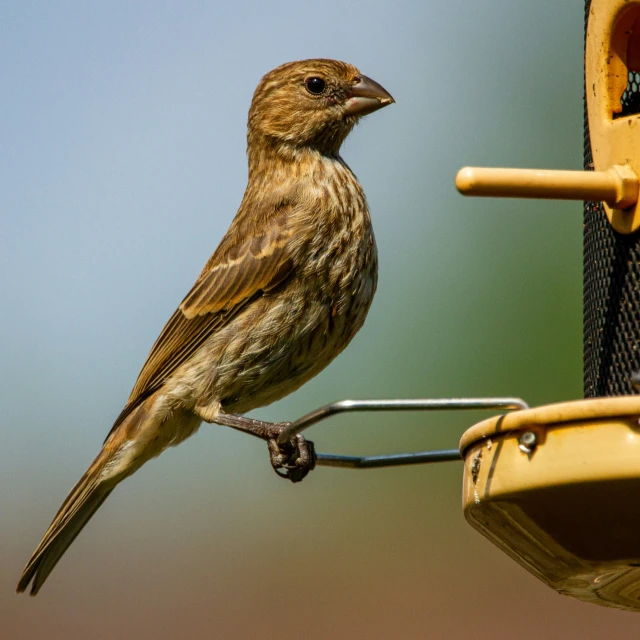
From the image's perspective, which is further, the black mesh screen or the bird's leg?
the bird's leg

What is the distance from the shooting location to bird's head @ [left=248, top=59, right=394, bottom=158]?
5.56 m

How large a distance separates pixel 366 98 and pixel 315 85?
11.5 inches

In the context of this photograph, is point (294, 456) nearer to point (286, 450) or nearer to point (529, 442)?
point (286, 450)

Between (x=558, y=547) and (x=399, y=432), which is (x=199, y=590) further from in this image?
(x=558, y=547)

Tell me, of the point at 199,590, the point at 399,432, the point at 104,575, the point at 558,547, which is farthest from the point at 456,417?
the point at 558,547

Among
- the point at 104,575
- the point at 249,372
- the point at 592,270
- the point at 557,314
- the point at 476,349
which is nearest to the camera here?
the point at 592,270

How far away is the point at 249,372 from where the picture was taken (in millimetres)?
4922

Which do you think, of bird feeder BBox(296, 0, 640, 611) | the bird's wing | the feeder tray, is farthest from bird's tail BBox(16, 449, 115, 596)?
the feeder tray

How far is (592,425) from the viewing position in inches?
107

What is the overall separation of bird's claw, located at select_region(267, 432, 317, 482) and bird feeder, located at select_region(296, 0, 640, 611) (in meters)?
0.53

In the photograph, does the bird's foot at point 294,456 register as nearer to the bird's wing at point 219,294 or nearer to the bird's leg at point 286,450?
the bird's leg at point 286,450

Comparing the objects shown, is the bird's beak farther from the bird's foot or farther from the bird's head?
the bird's foot

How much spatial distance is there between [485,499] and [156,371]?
2.51m

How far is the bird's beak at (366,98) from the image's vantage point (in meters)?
5.43
